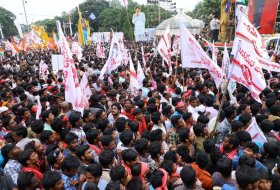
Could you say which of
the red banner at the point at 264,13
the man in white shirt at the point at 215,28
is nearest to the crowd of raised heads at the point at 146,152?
the red banner at the point at 264,13

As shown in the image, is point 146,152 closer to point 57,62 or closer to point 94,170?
point 94,170

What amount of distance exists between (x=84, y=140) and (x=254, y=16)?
12.1 m

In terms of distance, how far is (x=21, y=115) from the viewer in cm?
561

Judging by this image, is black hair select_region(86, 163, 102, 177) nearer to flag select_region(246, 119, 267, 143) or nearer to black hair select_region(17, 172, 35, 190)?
black hair select_region(17, 172, 35, 190)

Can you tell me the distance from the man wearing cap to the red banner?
1302 centimetres

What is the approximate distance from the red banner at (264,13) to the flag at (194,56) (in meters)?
9.80

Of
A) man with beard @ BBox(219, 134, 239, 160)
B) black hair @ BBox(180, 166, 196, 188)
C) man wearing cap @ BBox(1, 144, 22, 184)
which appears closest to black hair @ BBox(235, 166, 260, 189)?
black hair @ BBox(180, 166, 196, 188)

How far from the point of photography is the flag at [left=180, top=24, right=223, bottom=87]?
17.1 ft

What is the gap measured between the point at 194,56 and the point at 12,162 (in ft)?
11.4

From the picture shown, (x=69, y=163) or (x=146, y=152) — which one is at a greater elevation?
(x=69, y=163)

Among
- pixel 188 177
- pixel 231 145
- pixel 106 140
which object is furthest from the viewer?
pixel 106 140

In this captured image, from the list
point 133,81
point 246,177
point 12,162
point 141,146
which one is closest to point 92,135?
point 141,146

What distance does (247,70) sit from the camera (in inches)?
159

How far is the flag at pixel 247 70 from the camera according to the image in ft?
13.2
